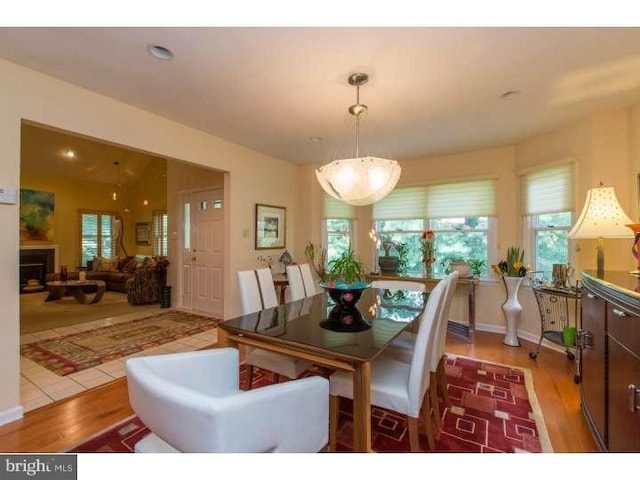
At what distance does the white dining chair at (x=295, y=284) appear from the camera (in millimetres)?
2717

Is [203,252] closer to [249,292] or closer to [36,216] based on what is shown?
[249,292]

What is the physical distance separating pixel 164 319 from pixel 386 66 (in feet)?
14.1

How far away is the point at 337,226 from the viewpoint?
4.89m

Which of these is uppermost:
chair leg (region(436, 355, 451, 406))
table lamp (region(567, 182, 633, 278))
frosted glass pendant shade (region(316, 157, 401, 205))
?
frosted glass pendant shade (region(316, 157, 401, 205))

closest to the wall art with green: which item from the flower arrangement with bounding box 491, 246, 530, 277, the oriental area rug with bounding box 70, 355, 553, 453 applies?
the oriental area rug with bounding box 70, 355, 553, 453

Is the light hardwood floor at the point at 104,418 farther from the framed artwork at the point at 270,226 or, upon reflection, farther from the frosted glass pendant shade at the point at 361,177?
the framed artwork at the point at 270,226

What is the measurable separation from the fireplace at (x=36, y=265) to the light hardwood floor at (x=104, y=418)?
5.60 metres

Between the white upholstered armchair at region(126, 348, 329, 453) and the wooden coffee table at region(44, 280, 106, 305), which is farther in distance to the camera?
the wooden coffee table at region(44, 280, 106, 305)

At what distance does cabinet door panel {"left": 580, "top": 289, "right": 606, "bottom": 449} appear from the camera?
5.18 ft

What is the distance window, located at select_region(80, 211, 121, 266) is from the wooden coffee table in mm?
2069

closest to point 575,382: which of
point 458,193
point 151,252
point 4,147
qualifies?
point 458,193

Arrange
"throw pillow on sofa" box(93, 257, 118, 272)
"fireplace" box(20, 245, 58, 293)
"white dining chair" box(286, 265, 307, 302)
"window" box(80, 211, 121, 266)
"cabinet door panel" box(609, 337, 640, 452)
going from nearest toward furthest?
"cabinet door panel" box(609, 337, 640, 452)
"white dining chair" box(286, 265, 307, 302)
"fireplace" box(20, 245, 58, 293)
"throw pillow on sofa" box(93, 257, 118, 272)
"window" box(80, 211, 121, 266)

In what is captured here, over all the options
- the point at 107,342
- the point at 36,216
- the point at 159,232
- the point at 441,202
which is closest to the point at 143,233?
the point at 159,232

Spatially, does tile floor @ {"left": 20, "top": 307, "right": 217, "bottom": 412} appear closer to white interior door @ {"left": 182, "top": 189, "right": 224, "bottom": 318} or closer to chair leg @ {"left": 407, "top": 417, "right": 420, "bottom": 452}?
white interior door @ {"left": 182, "top": 189, "right": 224, "bottom": 318}
